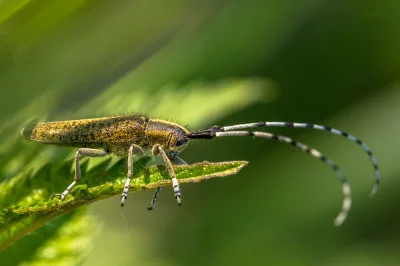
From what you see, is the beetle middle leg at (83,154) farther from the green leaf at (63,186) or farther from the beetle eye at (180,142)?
the beetle eye at (180,142)

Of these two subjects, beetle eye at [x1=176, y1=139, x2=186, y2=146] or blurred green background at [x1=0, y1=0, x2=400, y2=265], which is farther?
blurred green background at [x1=0, y1=0, x2=400, y2=265]

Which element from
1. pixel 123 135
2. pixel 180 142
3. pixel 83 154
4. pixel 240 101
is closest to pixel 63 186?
pixel 83 154

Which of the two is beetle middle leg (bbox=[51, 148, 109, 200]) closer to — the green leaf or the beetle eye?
the green leaf

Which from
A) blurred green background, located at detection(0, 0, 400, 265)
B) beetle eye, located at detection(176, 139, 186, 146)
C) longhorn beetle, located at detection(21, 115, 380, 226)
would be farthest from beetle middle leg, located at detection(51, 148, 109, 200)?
beetle eye, located at detection(176, 139, 186, 146)

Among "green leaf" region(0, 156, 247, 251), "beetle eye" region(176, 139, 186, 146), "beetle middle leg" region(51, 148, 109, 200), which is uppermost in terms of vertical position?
"beetle eye" region(176, 139, 186, 146)

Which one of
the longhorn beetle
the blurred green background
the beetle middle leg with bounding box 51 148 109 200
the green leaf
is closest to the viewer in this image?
the green leaf

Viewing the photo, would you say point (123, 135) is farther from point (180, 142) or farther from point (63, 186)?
point (63, 186)

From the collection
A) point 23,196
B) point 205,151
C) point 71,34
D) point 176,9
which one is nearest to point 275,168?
point 205,151
